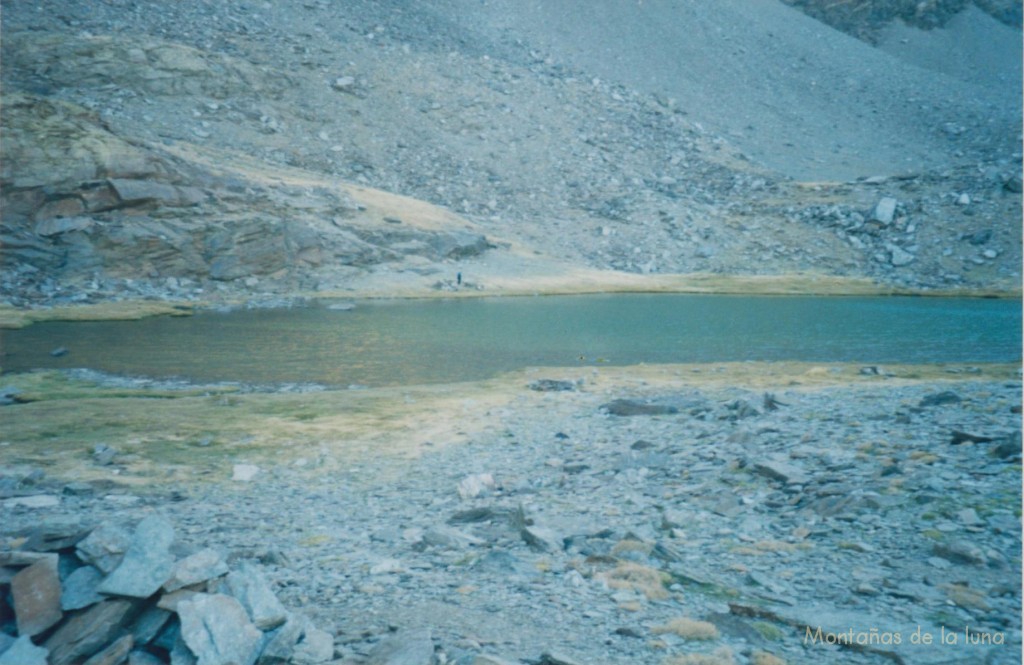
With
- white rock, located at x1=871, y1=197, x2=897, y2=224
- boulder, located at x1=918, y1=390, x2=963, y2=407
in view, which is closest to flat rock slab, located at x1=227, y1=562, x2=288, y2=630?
boulder, located at x1=918, y1=390, x2=963, y2=407

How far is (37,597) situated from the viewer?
6414 millimetres

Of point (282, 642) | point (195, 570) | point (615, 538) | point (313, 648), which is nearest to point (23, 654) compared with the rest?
point (195, 570)

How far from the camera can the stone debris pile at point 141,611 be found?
239 inches

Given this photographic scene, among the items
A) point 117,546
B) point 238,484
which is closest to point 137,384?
point 238,484

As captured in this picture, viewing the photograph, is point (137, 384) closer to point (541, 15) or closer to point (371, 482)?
point (371, 482)

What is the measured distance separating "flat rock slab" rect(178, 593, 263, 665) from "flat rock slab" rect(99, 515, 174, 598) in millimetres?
368

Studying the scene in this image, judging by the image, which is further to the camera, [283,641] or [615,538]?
[615,538]

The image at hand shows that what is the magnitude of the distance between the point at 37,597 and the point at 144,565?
83cm

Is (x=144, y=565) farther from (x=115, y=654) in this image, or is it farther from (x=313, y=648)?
(x=313, y=648)

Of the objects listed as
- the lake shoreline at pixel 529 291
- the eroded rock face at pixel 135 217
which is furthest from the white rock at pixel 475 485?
the eroded rock face at pixel 135 217

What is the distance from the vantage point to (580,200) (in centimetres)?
7431

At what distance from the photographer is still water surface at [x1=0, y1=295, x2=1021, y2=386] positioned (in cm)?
2509

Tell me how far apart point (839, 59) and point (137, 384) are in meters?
115

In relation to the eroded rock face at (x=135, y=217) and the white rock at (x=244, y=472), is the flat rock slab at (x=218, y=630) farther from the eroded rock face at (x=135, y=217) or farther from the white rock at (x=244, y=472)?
the eroded rock face at (x=135, y=217)
